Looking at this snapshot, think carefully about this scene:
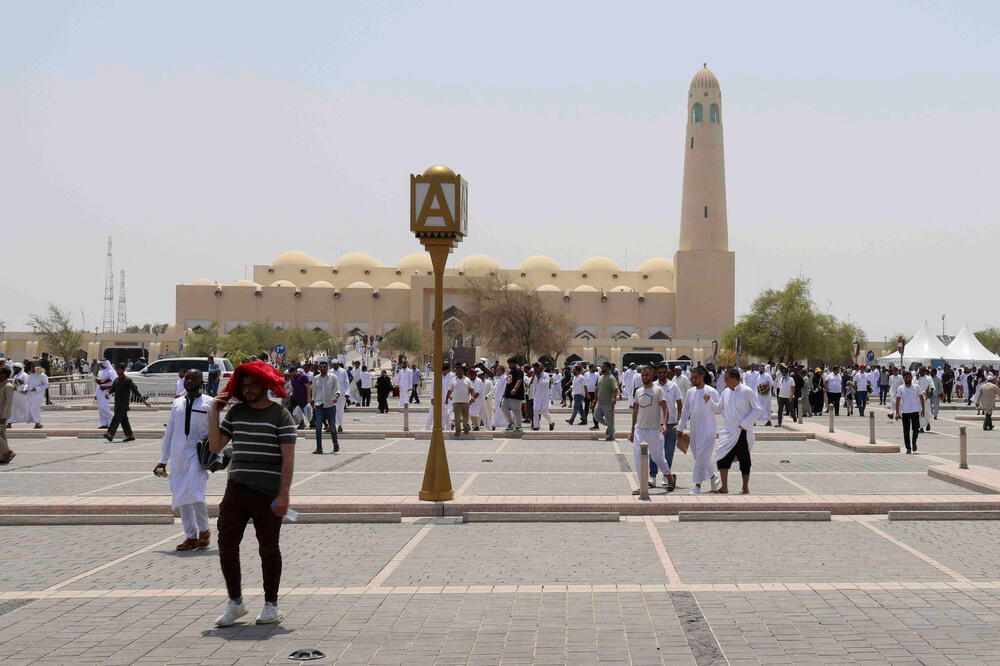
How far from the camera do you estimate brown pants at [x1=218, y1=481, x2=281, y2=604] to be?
5.64m

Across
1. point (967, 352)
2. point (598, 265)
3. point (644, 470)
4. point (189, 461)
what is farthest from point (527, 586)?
point (598, 265)

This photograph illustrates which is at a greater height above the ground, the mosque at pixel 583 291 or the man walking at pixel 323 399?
the mosque at pixel 583 291

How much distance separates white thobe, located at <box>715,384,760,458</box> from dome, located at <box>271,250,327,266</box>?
96.3 m

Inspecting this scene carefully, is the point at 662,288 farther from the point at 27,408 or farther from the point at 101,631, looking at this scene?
the point at 101,631

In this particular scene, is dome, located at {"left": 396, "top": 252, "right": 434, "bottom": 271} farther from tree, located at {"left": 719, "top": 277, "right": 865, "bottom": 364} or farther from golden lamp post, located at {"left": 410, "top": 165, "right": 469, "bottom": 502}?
golden lamp post, located at {"left": 410, "top": 165, "right": 469, "bottom": 502}

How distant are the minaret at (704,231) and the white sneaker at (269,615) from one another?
7222cm

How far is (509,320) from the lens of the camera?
6544 cm

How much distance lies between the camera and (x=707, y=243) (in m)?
80.8

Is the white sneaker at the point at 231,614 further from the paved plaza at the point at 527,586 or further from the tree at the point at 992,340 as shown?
the tree at the point at 992,340

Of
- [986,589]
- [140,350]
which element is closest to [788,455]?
[986,589]

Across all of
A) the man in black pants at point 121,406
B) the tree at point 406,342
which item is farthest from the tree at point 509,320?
the man in black pants at point 121,406

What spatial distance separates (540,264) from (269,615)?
96173mm

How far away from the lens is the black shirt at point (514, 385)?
19.9 metres

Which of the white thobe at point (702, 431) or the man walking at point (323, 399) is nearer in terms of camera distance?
the white thobe at point (702, 431)
